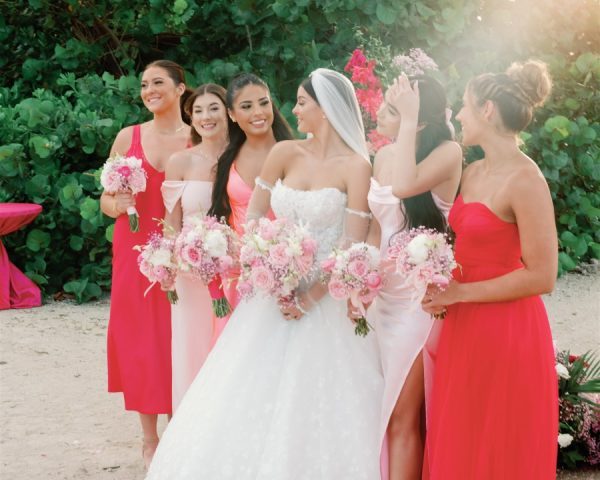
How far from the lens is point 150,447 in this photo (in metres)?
5.30

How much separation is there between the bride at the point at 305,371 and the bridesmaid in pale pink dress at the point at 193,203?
67 cm

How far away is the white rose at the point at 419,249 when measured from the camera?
3506 mm

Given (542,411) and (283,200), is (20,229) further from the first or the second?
(542,411)

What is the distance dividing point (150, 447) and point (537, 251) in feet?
9.07

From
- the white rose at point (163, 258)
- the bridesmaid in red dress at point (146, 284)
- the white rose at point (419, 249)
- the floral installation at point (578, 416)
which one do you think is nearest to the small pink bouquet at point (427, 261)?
the white rose at point (419, 249)

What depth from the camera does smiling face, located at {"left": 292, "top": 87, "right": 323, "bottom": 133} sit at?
438 centimetres

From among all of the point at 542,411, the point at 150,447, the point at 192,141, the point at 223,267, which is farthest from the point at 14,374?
the point at 542,411

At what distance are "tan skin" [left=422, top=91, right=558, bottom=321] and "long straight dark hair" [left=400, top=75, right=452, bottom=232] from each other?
334mm

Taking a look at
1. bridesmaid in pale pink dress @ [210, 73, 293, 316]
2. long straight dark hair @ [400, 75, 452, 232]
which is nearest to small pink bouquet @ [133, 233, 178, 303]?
bridesmaid in pale pink dress @ [210, 73, 293, 316]

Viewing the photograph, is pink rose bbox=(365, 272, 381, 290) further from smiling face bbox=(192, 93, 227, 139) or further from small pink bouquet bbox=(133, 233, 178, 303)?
smiling face bbox=(192, 93, 227, 139)

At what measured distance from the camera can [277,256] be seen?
408 cm

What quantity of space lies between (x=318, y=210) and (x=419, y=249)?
91 cm

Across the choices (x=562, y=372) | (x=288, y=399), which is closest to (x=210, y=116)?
(x=288, y=399)

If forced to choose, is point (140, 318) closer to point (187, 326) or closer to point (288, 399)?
point (187, 326)
